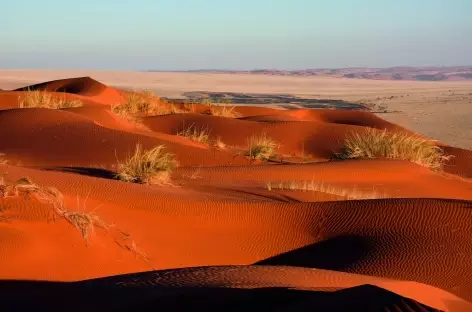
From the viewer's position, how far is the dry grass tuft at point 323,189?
41.3 feet

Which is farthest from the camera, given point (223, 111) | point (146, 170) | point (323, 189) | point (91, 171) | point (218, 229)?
point (223, 111)

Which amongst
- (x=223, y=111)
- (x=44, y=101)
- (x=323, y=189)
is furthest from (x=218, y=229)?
(x=223, y=111)

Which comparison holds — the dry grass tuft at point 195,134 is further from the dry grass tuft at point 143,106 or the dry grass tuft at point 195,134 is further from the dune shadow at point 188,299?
the dune shadow at point 188,299

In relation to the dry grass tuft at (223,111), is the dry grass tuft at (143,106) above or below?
above

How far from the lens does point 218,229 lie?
31.1 feet

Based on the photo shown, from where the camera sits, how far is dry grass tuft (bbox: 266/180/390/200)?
12590 mm

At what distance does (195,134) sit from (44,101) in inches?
182

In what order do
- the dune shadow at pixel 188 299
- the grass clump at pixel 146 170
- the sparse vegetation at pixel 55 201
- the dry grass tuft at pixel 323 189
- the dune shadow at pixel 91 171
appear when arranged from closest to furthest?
1. the dune shadow at pixel 188 299
2. the sparse vegetation at pixel 55 201
3. the grass clump at pixel 146 170
4. the dune shadow at pixel 91 171
5. the dry grass tuft at pixel 323 189

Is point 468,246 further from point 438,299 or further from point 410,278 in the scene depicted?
point 438,299

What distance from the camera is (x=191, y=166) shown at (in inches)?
615

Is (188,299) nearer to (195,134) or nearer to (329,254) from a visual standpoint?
(329,254)

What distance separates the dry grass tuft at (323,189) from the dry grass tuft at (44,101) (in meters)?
9.54

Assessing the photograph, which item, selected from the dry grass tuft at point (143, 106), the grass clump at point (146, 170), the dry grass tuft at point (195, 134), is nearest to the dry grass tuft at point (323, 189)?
the grass clump at point (146, 170)

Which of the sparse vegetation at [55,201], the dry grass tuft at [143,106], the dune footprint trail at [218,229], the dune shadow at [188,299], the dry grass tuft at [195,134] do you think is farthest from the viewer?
the dry grass tuft at [143,106]
